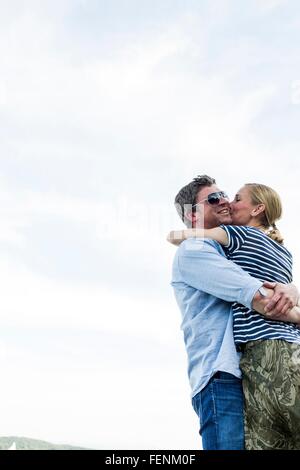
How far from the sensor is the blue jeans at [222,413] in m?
3.83

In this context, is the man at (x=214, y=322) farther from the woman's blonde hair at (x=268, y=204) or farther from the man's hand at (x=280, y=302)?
the woman's blonde hair at (x=268, y=204)

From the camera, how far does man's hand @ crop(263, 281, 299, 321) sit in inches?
156

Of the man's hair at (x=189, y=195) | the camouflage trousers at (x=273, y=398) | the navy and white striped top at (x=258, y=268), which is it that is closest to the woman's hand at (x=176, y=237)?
the navy and white striped top at (x=258, y=268)

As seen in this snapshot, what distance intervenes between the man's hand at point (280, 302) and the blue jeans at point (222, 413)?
51cm

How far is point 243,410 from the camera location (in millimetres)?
3887

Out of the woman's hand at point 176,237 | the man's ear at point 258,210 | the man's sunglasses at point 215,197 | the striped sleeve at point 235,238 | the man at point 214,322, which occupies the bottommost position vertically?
the man at point 214,322

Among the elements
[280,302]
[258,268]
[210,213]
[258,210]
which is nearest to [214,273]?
[258,268]

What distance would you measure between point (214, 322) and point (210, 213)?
144 centimetres

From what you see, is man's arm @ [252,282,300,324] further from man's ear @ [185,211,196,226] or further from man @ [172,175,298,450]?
man's ear @ [185,211,196,226]

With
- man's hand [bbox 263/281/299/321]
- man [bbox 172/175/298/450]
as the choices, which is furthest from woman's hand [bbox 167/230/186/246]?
man's hand [bbox 263/281/299/321]
